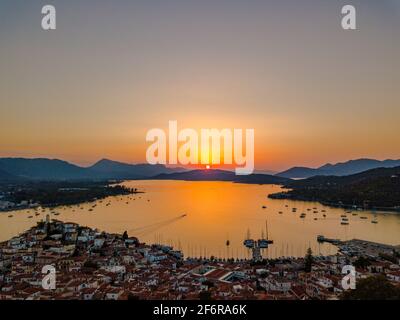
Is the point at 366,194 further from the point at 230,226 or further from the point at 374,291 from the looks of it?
the point at 374,291

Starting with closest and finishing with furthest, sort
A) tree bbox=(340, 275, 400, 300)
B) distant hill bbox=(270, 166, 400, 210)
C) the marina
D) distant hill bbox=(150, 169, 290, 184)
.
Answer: tree bbox=(340, 275, 400, 300) → the marina → distant hill bbox=(270, 166, 400, 210) → distant hill bbox=(150, 169, 290, 184)

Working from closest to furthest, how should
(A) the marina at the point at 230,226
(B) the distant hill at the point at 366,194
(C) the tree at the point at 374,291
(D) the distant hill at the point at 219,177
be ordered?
(C) the tree at the point at 374,291, (A) the marina at the point at 230,226, (B) the distant hill at the point at 366,194, (D) the distant hill at the point at 219,177

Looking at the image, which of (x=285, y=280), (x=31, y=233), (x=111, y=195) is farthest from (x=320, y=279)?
(x=111, y=195)

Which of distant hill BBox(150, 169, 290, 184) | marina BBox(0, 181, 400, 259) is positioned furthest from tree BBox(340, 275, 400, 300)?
distant hill BBox(150, 169, 290, 184)

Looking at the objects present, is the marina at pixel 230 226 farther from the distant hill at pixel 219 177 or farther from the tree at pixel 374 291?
the distant hill at pixel 219 177

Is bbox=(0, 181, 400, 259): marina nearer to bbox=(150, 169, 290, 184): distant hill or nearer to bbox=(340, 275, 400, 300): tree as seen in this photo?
bbox=(340, 275, 400, 300): tree

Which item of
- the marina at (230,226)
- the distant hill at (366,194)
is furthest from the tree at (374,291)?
the distant hill at (366,194)

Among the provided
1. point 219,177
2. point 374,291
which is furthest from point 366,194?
point 219,177

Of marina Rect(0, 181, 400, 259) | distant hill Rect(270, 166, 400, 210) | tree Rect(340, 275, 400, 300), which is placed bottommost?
marina Rect(0, 181, 400, 259)
